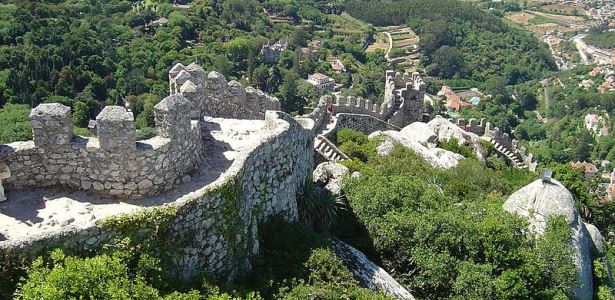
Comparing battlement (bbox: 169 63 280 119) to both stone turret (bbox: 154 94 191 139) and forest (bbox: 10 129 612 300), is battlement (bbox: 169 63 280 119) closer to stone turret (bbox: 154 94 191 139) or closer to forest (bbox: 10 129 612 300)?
stone turret (bbox: 154 94 191 139)

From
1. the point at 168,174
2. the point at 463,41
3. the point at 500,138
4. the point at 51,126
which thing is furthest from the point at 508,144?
the point at 463,41

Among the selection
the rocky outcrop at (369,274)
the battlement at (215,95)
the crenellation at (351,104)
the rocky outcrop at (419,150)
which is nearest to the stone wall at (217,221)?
the rocky outcrop at (369,274)

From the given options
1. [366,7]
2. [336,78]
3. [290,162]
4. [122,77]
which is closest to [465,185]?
[290,162]

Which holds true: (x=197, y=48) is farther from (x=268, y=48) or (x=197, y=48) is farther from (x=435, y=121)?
(x=435, y=121)

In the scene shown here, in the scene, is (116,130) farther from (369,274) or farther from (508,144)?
(508,144)

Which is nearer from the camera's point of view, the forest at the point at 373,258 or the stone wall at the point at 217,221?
the forest at the point at 373,258

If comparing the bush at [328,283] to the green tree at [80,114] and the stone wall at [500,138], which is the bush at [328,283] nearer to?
the stone wall at [500,138]

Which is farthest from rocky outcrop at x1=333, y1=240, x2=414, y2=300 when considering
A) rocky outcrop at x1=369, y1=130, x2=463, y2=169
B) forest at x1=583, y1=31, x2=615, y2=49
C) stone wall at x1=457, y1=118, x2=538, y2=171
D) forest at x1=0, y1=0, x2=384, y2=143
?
forest at x1=583, y1=31, x2=615, y2=49
